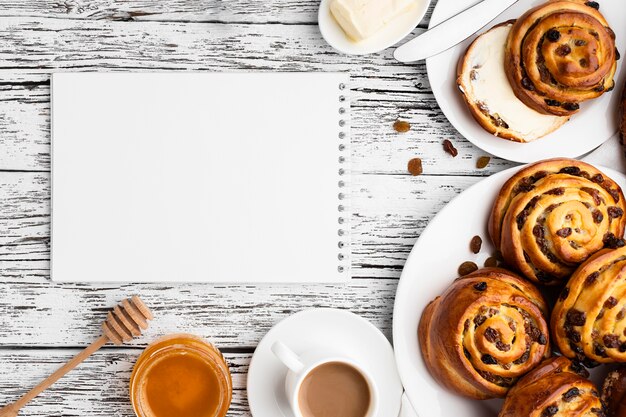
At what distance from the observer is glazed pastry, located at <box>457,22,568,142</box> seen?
1.28 metres

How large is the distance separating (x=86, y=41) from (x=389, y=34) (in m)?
0.59

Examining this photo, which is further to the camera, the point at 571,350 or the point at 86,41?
the point at 86,41

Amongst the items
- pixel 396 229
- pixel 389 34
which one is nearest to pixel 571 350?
pixel 396 229

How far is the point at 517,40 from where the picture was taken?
1256 mm

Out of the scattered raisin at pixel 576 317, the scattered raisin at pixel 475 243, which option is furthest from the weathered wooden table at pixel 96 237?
the scattered raisin at pixel 576 317

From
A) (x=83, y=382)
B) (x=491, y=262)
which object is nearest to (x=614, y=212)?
(x=491, y=262)

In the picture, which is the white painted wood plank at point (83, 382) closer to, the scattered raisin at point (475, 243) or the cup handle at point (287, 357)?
the cup handle at point (287, 357)

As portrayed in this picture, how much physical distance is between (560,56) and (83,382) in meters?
1.09

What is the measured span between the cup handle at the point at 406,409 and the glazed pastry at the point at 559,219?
1.06ft

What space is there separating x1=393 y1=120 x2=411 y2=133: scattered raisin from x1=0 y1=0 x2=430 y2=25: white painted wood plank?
20 cm

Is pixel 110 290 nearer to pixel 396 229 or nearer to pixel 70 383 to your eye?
pixel 70 383

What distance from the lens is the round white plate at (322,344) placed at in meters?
1.32

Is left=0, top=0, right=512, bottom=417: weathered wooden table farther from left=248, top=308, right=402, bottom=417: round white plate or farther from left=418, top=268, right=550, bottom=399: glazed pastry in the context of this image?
left=418, top=268, right=550, bottom=399: glazed pastry

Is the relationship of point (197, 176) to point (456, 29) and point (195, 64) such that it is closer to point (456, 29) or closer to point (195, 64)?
point (195, 64)
